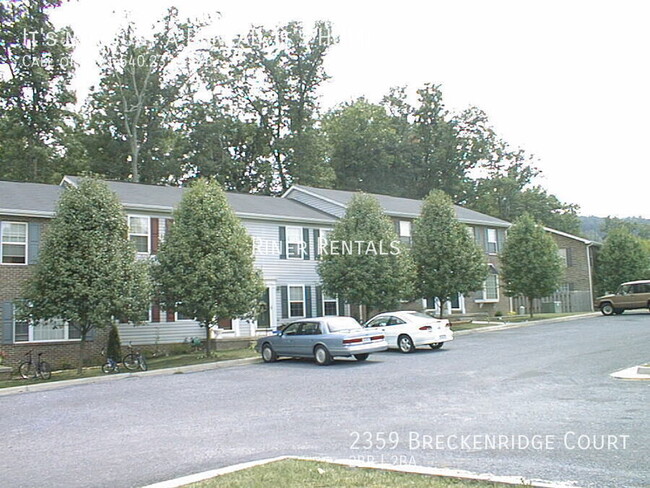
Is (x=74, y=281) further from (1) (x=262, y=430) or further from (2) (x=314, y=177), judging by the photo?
(2) (x=314, y=177)

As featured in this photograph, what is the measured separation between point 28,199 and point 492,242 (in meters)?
27.8

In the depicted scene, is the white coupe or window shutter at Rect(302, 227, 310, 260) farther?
window shutter at Rect(302, 227, 310, 260)

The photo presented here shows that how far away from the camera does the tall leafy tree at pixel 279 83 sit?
52938 mm

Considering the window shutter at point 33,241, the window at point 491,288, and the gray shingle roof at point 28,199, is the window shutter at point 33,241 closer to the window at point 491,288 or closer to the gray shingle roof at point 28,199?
the gray shingle roof at point 28,199

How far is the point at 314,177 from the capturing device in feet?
169

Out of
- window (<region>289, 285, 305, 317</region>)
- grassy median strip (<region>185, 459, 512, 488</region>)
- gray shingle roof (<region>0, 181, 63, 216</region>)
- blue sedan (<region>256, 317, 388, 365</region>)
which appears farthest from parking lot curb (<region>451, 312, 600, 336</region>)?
grassy median strip (<region>185, 459, 512, 488</region>)

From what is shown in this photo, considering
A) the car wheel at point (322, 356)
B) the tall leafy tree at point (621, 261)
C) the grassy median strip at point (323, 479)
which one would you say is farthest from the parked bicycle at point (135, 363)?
the tall leafy tree at point (621, 261)

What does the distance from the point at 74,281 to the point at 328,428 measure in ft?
41.4

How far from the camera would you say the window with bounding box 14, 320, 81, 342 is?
74.9 feet

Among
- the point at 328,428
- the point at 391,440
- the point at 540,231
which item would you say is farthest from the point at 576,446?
the point at 540,231

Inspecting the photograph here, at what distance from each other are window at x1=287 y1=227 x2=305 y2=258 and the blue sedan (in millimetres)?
9626

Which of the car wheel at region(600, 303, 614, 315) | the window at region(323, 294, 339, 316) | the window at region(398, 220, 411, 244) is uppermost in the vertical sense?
the window at region(398, 220, 411, 244)

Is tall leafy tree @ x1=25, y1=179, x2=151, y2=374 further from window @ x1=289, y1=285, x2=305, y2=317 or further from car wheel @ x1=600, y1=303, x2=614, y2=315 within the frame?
car wheel @ x1=600, y1=303, x2=614, y2=315

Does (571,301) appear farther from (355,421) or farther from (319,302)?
(355,421)
